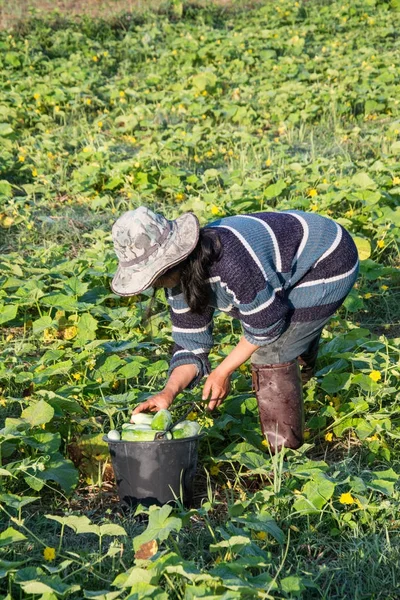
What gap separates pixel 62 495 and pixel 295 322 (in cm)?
106

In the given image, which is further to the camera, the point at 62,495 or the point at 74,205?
the point at 74,205

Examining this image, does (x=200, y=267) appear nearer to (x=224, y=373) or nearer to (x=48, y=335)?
(x=224, y=373)

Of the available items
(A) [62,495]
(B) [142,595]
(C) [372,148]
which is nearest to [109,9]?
(C) [372,148]

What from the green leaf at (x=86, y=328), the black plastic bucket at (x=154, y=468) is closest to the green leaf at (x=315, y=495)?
the black plastic bucket at (x=154, y=468)

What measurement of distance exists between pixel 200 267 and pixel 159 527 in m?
0.91

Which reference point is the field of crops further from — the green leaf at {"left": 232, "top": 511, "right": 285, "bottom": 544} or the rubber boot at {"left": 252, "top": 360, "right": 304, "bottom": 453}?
the rubber boot at {"left": 252, "top": 360, "right": 304, "bottom": 453}

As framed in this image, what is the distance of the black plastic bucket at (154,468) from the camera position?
2934 mm

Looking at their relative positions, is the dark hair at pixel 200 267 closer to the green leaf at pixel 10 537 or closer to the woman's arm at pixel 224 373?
the woman's arm at pixel 224 373

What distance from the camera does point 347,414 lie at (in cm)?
351

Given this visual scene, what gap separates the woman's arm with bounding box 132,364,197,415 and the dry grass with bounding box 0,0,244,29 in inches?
358

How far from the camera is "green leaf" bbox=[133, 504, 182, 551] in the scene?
2467 mm

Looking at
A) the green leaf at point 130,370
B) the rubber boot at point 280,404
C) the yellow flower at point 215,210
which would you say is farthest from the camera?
the yellow flower at point 215,210

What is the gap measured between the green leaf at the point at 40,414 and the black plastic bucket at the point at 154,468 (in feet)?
1.06

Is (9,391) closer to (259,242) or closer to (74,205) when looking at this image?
(259,242)
